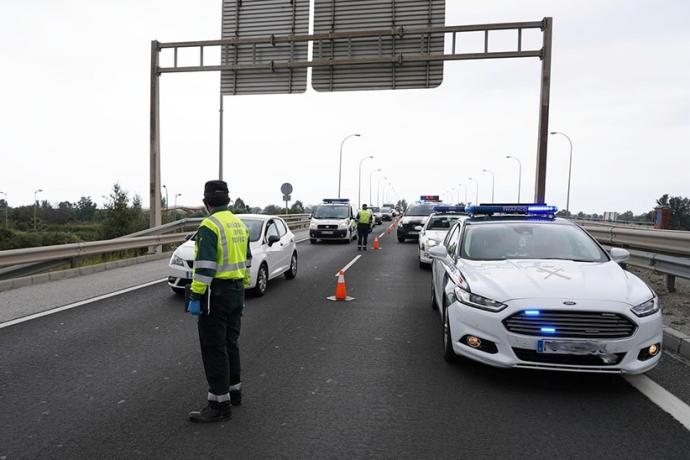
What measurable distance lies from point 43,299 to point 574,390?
8.25 m

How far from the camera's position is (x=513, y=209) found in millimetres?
7473

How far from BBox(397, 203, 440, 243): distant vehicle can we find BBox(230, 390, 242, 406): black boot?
62.0 ft

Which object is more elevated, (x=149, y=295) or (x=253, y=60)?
(x=253, y=60)

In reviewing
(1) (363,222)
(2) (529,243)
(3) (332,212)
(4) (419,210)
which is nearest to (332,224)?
(3) (332,212)

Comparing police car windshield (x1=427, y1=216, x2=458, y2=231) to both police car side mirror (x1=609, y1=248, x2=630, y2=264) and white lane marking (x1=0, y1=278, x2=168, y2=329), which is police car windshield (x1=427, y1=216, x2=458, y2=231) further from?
police car side mirror (x1=609, y1=248, x2=630, y2=264)

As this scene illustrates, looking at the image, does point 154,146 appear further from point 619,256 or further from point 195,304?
point 619,256

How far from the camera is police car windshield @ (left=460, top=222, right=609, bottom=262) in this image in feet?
19.3

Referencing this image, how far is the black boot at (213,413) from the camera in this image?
393cm

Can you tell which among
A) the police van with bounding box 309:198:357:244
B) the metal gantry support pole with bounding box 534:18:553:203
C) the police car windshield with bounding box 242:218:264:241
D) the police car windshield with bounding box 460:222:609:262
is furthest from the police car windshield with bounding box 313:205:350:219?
the police car windshield with bounding box 460:222:609:262

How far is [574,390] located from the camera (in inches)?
181

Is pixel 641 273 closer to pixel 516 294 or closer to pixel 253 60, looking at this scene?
pixel 516 294

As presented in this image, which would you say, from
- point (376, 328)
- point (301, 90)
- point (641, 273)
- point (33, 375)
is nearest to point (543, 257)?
point (376, 328)

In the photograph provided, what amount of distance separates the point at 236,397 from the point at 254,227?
21.7 ft

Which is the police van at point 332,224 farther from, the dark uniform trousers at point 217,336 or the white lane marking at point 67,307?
the dark uniform trousers at point 217,336
